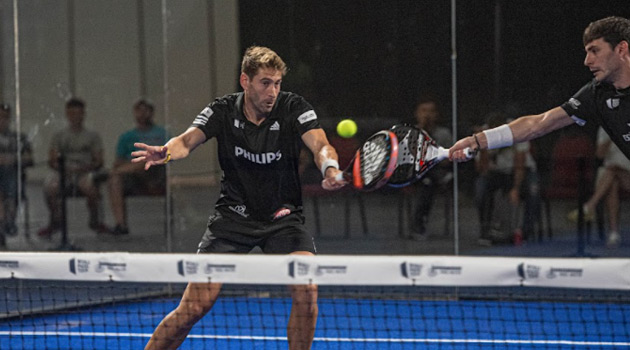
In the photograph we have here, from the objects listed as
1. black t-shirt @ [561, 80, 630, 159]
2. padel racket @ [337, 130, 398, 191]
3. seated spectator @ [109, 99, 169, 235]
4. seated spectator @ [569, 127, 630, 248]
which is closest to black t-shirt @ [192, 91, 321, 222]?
padel racket @ [337, 130, 398, 191]

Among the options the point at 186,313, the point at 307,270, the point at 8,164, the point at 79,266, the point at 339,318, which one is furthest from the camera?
the point at 8,164

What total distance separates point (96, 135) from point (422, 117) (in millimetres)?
2907

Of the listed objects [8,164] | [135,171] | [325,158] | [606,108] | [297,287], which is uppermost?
[606,108]

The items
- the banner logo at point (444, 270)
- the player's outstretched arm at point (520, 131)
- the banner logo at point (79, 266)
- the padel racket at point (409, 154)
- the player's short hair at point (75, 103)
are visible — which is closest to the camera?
the banner logo at point (444, 270)

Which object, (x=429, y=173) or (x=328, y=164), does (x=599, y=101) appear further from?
(x=429, y=173)

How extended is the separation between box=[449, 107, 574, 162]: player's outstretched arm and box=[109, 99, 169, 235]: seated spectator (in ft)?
13.9

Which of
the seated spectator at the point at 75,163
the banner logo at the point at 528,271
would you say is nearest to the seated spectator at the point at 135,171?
the seated spectator at the point at 75,163

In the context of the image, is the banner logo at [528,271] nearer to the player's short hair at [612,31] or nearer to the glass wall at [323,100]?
the player's short hair at [612,31]

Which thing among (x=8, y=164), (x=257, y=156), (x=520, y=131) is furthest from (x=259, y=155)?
(x=8, y=164)

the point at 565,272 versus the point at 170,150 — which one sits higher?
the point at 170,150

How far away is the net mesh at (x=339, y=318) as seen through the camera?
6.24 meters

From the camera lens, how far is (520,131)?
4.83 m

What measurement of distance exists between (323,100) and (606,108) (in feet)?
13.1

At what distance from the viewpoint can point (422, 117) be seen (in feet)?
27.0
